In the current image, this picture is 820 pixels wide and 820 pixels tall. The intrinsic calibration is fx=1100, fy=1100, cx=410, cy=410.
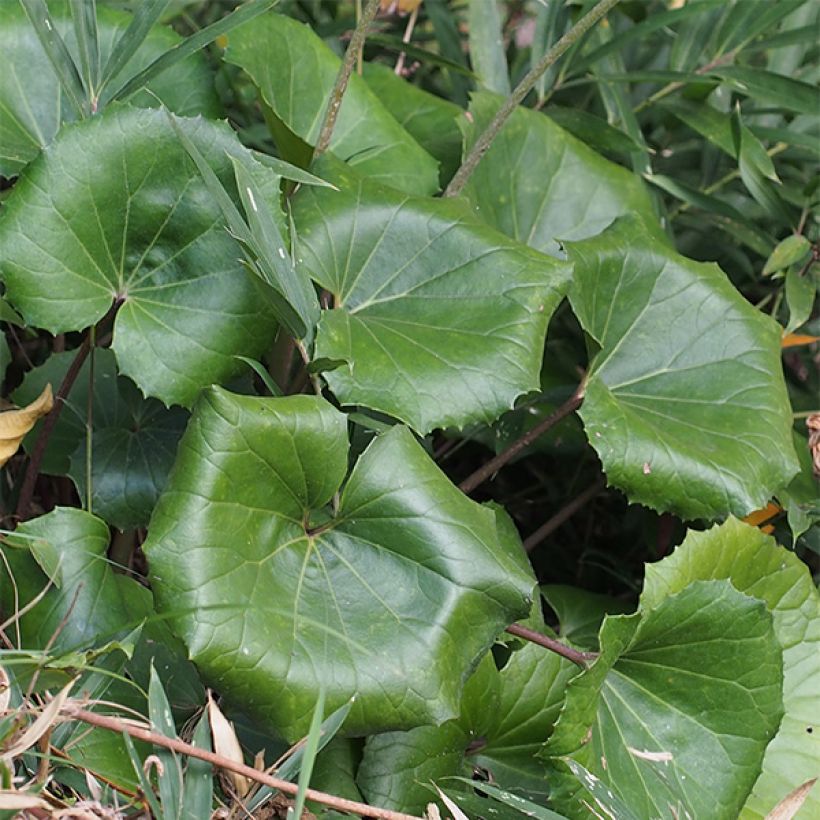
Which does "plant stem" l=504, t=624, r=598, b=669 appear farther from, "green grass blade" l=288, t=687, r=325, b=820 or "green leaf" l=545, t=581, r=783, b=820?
"green grass blade" l=288, t=687, r=325, b=820

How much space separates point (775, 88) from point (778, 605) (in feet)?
2.49

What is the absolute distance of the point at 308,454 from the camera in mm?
897

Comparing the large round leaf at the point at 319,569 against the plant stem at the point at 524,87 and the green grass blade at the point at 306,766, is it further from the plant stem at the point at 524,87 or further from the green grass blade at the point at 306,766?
the plant stem at the point at 524,87

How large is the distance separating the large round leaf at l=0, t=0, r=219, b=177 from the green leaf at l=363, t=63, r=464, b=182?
12.1 inches

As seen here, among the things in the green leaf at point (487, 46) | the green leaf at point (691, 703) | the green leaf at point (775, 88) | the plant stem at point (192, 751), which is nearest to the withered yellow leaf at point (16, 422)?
the plant stem at point (192, 751)

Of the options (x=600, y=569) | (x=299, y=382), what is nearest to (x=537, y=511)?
(x=600, y=569)

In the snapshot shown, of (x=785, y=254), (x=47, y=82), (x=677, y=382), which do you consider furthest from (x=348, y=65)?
(x=785, y=254)

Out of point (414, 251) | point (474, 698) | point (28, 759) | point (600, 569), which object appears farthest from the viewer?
point (600, 569)

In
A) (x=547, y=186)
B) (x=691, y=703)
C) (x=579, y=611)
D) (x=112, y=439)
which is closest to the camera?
(x=691, y=703)

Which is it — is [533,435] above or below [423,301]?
below

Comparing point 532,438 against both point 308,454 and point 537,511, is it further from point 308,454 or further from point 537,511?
point 537,511

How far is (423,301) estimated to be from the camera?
1.10 m

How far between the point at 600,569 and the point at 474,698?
62 centimetres

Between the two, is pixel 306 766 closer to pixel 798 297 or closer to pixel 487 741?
pixel 487 741
